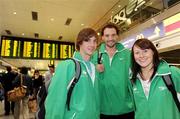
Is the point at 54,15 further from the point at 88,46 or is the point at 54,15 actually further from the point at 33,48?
the point at 88,46

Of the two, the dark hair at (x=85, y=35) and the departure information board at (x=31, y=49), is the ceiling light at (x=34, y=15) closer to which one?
the departure information board at (x=31, y=49)

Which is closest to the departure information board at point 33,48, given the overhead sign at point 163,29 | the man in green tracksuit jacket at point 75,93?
the overhead sign at point 163,29

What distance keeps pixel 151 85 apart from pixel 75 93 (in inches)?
26.5

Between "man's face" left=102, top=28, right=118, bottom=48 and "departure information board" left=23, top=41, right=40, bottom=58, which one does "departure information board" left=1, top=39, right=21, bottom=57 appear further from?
"man's face" left=102, top=28, right=118, bottom=48

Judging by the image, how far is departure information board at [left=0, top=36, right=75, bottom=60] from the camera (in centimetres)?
1144

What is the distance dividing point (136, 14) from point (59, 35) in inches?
252

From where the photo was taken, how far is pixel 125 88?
7.93 feet

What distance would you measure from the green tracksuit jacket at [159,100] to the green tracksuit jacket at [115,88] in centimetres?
47

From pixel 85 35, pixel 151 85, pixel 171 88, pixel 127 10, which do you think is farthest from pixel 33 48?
pixel 171 88

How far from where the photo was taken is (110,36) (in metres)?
2.55

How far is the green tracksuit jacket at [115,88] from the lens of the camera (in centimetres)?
238

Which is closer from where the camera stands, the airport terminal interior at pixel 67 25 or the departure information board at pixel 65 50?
the airport terminal interior at pixel 67 25

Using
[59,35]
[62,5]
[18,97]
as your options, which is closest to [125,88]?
[18,97]

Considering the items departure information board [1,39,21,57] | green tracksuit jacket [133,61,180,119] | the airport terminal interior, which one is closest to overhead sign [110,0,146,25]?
the airport terminal interior
